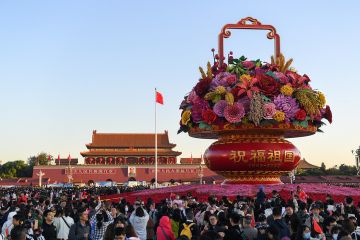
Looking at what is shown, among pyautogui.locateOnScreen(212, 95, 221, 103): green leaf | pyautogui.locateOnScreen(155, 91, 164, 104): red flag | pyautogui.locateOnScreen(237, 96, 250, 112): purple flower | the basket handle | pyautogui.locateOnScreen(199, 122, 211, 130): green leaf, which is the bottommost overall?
pyautogui.locateOnScreen(199, 122, 211, 130): green leaf

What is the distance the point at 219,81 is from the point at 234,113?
201cm

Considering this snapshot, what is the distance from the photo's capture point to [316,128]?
2150cm

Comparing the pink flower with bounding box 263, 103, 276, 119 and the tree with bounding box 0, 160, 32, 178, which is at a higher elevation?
the pink flower with bounding box 263, 103, 276, 119

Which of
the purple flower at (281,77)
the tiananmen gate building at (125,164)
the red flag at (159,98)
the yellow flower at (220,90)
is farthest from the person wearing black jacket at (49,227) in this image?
the tiananmen gate building at (125,164)

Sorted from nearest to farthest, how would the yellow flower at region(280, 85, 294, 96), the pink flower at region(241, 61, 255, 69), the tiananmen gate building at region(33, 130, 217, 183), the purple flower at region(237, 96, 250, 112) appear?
the purple flower at region(237, 96, 250, 112)
the yellow flower at region(280, 85, 294, 96)
the pink flower at region(241, 61, 255, 69)
the tiananmen gate building at region(33, 130, 217, 183)

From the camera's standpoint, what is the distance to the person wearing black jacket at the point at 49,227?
793cm

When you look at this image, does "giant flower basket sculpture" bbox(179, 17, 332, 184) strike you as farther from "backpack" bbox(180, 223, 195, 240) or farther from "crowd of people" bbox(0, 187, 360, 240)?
"backpack" bbox(180, 223, 195, 240)

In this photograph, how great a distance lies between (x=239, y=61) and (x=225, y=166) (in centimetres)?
503

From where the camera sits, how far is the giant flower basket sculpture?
63.6ft

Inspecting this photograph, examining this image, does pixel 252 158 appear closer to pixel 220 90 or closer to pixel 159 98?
pixel 220 90

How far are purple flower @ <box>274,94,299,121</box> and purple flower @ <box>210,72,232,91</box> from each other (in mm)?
2377

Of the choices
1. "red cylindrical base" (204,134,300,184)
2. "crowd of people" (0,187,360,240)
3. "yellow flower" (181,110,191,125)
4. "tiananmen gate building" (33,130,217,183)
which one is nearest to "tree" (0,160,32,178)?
"tiananmen gate building" (33,130,217,183)

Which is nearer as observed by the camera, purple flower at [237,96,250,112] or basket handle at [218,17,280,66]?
purple flower at [237,96,250,112]

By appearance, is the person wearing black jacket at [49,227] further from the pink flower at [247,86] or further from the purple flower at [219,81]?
the purple flower at [219,81]
